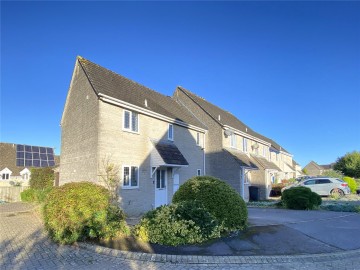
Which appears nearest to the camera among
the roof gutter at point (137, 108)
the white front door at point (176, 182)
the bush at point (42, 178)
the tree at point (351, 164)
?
the roof gutter at point (137, 108)

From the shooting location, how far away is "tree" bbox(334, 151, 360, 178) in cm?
4656

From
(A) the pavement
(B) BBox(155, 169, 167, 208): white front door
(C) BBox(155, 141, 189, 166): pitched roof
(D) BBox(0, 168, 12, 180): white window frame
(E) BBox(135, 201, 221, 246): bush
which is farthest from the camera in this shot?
(D) BBox(0, 168, 12, 180): white window frame

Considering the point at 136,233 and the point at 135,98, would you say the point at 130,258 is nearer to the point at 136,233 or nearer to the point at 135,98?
the point at 136,233

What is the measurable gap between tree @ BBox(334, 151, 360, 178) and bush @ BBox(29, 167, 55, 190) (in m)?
43.8

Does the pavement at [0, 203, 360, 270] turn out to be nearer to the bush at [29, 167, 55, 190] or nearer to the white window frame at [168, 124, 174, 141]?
the white window frame at [168, 124, 174, 141]

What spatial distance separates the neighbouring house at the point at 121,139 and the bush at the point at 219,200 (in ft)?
20.7

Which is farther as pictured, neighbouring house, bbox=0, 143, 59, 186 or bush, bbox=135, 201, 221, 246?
neighbouring house, bbox=0, 143, 59, 186

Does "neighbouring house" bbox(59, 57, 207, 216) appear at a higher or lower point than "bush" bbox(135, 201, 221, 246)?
higher

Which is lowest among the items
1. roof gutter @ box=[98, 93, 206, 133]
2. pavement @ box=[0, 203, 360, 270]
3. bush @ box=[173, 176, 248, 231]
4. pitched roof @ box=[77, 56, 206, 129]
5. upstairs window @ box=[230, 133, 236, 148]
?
pavement @ box=[0, 203, 360, 270]

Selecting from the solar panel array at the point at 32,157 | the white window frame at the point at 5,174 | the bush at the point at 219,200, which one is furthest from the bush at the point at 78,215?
the white window frame at the point at 5,174

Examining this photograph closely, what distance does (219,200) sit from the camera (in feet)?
33.6

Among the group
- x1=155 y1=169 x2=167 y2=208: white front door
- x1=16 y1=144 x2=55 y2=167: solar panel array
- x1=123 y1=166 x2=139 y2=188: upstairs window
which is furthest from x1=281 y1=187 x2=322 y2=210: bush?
x1=16 y1=144 x2=55 y2=167: solar panel array

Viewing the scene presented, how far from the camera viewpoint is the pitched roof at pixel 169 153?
18.5m

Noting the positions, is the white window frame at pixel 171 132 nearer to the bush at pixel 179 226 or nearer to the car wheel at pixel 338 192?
the bush at pixel 179 226
